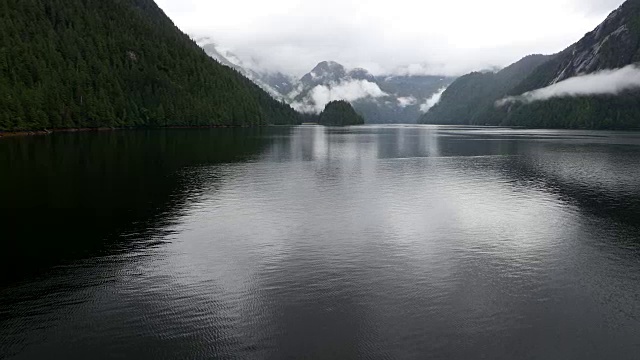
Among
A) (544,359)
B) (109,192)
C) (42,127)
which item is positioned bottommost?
(544,359)

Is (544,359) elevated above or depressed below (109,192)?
below

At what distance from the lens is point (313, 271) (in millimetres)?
29891

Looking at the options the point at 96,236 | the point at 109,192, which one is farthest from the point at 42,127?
the point at 96,236

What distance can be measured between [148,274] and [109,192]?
30.4m

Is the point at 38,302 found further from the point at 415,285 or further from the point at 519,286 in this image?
the point at 519,286

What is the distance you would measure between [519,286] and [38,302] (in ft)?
90.9

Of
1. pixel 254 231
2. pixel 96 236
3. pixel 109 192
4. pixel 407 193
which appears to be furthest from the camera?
pixel 407 193

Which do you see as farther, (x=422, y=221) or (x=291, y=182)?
(x=291, y=182)

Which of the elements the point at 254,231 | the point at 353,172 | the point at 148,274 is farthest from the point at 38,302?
the point at 353,172

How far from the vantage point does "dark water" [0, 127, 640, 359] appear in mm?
20594

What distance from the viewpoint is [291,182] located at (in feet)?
225

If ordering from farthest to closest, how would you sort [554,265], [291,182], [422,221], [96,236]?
[291,182] < [422,221] < [96,236] < [554,265]

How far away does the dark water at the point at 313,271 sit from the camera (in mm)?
20594

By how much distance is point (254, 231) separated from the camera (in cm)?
4000
